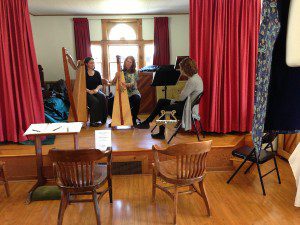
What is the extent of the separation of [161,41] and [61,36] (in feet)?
8.14

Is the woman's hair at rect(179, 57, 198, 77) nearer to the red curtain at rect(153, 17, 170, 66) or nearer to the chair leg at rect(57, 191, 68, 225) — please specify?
the chair leg at rect(57, 191, 68, 225)

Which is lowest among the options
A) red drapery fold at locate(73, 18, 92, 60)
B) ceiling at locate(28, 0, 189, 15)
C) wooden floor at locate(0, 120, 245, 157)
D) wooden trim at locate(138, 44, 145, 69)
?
wooden floor at locate(0, 120, 245, 157)

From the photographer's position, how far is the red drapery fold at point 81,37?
6.76 meters

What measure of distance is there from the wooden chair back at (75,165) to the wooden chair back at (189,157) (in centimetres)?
56

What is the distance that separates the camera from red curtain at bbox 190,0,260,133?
355 cm

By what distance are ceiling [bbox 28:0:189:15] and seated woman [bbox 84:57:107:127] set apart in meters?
1.55

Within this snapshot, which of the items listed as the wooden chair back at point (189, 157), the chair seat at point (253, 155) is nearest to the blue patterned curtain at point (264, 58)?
the wooden chair back at point (189, 157)

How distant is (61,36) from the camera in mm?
6871

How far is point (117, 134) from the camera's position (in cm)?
407

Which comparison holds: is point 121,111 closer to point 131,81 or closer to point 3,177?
point 131,81

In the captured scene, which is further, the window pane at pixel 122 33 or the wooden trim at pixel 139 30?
the window pane at pixel 122 33

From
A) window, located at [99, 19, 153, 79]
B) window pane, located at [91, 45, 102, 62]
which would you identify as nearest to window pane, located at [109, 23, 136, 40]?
window, located at [99, 19, 153, 79]

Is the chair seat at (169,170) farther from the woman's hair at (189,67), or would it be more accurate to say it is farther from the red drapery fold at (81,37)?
the red drapery fold at (81,37)

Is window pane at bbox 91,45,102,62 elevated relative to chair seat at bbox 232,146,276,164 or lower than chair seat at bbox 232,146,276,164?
elevated
